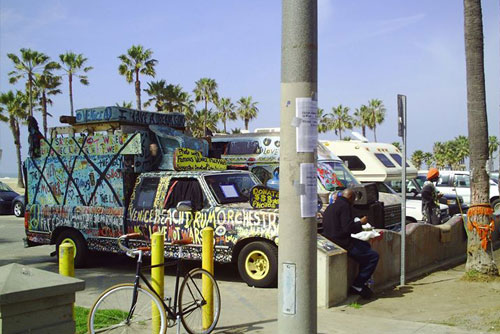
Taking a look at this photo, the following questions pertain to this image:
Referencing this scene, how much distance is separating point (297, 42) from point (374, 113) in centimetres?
7357

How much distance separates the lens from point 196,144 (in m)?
11.9

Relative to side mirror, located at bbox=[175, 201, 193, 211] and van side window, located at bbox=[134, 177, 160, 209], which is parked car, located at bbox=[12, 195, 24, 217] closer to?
van side window, located at bbox=[134, 177, 160, 209]

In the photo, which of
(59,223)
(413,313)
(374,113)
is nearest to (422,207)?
(413,313)

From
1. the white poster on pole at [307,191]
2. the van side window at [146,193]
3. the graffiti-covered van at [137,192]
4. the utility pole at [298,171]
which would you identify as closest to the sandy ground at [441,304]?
the graffiti-covered van at [137,192]

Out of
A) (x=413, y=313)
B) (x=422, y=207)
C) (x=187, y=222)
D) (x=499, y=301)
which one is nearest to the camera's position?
(x=413, y=313)

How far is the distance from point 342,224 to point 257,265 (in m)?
1.47

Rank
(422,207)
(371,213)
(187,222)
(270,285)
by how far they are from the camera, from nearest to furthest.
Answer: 1. (270,285)
2. (187,222)
3. (371,213)
4. (422,207)

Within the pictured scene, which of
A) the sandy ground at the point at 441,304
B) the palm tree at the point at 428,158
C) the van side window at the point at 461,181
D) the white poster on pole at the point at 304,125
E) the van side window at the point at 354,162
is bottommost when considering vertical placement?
the sandy ground at the point at 441,304

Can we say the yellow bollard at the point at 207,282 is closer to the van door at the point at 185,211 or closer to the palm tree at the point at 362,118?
the van door at the point at 185,211

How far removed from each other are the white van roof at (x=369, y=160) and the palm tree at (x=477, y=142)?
819cm

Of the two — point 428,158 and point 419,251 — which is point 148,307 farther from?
point 428,158

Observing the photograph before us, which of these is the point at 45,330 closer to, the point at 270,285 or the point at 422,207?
the point at 270,285

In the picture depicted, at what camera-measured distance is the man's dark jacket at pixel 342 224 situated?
7.98 metres

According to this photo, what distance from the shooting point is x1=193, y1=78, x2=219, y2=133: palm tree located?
198 feet
